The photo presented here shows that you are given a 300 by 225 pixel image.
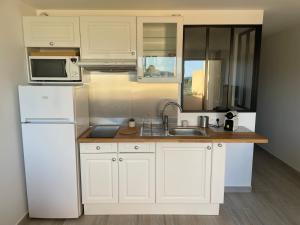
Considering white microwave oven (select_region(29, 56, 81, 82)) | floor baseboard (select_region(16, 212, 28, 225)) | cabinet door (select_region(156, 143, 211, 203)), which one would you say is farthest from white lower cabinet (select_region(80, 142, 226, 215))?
white microwave oven (select_region(29, 56, 81, 82))

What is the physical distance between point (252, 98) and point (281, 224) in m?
1.50

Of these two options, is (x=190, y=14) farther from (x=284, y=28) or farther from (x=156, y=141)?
(x=284, y=28)

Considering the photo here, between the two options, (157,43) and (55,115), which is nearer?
(55,115)

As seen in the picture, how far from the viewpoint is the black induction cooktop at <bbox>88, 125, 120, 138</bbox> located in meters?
2.48

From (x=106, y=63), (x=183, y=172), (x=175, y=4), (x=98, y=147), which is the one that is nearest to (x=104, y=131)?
(x=98, y=147)

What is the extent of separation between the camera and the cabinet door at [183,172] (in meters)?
2.30

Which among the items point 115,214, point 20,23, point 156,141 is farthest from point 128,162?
point 20,23

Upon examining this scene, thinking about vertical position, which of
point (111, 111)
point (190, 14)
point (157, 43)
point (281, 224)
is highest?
point (190, 14)

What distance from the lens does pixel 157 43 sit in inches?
102

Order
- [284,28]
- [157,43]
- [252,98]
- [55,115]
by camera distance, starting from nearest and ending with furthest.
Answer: [55,115]
[157,43]
[252,98]
[284,28]

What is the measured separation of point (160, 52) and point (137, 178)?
148 cm

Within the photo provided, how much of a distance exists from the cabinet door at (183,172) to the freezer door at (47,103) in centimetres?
102

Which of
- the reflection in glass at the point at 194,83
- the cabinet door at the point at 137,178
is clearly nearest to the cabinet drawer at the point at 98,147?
the cabinet door at the point at 137,178

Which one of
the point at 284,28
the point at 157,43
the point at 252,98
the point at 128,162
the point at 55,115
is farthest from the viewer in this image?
→ the point at 284,28
